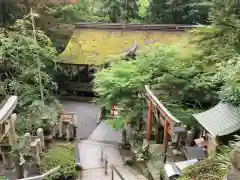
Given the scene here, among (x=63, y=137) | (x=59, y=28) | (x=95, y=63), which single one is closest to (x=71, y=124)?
(x=63, y=137)

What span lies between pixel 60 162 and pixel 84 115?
706 cm

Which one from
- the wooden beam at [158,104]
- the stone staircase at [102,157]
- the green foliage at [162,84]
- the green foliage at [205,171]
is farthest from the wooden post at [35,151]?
the green foliage at [205,171]

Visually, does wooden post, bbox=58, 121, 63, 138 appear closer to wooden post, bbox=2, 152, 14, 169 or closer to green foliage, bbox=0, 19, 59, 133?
green foliage, bbox=0, 19, 59, 133

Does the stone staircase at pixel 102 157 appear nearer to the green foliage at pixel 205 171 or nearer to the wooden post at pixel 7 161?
the wooden post at pixel 7 161

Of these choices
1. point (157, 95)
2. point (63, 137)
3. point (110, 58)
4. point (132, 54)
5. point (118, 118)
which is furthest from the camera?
point (132, 54)

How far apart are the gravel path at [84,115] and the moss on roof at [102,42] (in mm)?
2709

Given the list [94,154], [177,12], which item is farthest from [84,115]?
[177,12]

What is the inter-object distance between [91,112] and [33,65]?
17.5 feet

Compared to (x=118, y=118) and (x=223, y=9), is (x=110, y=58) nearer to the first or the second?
(x=118, y=118)

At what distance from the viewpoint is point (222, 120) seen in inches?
342

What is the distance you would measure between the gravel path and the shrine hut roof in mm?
7762

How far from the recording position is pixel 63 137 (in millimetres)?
14680

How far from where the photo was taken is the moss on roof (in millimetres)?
19859

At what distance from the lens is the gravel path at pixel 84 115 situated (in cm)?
1619
